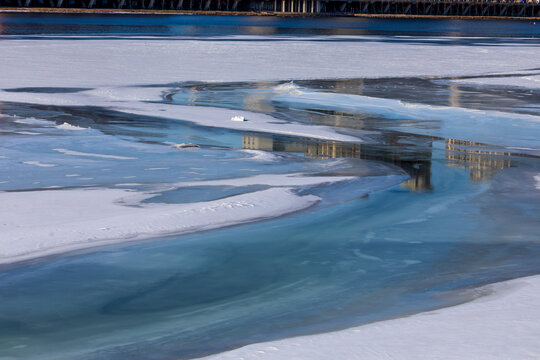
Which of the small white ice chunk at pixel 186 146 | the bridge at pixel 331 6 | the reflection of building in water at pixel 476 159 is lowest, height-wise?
the reflection of building in water at pixel 476 159

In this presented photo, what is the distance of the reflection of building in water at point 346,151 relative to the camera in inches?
330

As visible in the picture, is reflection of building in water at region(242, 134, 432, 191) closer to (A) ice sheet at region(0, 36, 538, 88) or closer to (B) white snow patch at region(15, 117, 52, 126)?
(B) white snow patch at region(15, 117, 52, 126)

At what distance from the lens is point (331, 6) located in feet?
425

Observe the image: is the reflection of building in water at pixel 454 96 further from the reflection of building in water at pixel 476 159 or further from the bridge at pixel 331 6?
the bridge at pixel 331 6

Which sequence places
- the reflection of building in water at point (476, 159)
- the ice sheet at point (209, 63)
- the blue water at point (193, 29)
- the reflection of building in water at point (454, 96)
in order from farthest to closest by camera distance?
1. the blue water at point (193, 29)
2. the ice sheet at point (209, 63)
3. the reflection of building in water at point (454, 96)
4. the reflection of building in water at point (476, 159)

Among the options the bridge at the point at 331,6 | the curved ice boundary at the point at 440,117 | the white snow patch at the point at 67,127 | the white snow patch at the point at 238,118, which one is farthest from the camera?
the bridge at the point at 331,6

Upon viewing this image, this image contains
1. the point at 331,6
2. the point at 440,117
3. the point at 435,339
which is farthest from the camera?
the point at 331,6

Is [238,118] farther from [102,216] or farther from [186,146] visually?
[102,216]

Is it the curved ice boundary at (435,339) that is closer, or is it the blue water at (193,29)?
the curved ice boundary at (435,339)

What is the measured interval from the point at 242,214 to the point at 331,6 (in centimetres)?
12664

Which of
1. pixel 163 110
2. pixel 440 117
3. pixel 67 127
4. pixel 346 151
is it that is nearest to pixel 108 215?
pixel 346 151

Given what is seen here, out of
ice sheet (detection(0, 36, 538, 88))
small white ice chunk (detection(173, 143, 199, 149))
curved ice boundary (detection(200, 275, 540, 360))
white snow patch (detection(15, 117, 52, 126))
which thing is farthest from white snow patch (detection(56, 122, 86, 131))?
curved ice boundary (detection(200, 275, 540, 360))

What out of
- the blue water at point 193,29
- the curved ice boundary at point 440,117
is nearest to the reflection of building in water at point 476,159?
the curved ice boundary at point 440,117

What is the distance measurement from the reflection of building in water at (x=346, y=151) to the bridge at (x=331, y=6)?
9166cm
